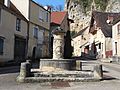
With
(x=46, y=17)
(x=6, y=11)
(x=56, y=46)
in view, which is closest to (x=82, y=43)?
(x=46, y=17)

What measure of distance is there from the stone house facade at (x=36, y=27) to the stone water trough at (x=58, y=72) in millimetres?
19581

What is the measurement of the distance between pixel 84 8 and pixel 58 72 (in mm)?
62692

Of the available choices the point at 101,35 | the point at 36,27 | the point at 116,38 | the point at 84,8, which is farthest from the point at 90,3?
the point at 36,27

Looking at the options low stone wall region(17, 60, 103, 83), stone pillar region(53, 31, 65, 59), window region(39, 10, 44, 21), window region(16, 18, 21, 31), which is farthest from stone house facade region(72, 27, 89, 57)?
low stone wall region(17, 60, 103, 83)

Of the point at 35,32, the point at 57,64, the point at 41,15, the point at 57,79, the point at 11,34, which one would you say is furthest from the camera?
the point at 41,15

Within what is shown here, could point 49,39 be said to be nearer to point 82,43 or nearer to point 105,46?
point 105,46

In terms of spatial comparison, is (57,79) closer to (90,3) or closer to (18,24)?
(18,24)

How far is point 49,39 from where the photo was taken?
163 feet

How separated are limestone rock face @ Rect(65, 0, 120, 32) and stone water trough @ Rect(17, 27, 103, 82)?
48.0 meters

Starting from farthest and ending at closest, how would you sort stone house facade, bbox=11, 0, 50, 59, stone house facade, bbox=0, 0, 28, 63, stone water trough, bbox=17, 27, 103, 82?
stone house facade, bbox=11, 0, 50, 59, stone house facade, bbox=0, 0, 28, 63, stone water trough, bbox=17, 27, 103, 82

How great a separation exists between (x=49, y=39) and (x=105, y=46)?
9.50 meters

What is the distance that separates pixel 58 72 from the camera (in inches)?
720

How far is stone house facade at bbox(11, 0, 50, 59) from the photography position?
4018 cm

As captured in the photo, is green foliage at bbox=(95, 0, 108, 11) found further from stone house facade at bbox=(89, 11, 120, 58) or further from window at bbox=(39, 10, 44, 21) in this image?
window at bbox=(39, 10, 44, 21)
